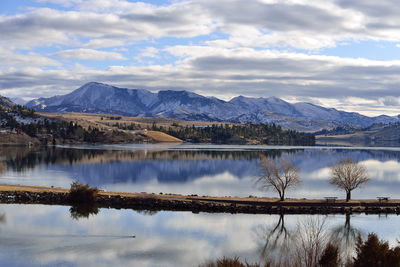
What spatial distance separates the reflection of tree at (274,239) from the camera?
46.7 metres

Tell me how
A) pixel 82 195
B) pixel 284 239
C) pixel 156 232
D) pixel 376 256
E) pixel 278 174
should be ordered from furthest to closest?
pixel 278 174 → pixel 82 195 → pixel 156 232 → pixel 284 239 → pixel 376 256

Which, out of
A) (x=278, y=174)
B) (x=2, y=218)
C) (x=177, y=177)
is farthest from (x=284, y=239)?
(x=177, y=177)

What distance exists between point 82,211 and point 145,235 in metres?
16.2

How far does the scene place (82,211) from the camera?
210 ft

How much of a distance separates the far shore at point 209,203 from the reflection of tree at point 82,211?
1864mm

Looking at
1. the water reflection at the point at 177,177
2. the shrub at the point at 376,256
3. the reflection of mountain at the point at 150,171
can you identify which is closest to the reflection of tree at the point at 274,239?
the shrub at the point at 376,256

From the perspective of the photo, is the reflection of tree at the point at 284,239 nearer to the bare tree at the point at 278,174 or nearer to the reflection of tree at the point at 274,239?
the reflection of tree at the point at 274,239

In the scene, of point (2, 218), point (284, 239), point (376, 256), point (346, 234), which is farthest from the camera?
point (2, 218)

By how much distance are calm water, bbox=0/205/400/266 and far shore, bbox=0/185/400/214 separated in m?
2.58

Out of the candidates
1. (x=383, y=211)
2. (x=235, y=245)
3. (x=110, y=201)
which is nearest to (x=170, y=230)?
(x=235, y=245)

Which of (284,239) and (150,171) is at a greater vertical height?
(150,171)

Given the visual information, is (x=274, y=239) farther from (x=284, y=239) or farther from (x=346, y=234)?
(x=346, y=234)

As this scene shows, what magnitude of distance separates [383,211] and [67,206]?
4466 cm

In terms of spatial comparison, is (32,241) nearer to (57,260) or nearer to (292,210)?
(57,260)
